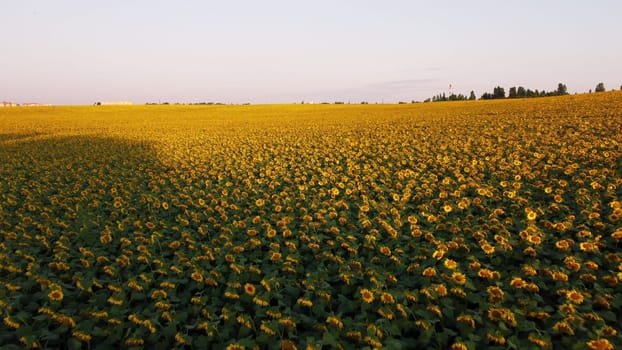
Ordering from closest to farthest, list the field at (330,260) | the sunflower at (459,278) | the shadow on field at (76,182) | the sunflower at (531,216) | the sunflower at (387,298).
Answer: the field at (330,260) → the sunflower at (387,298) → the sunflower at (459,278) → the sunflower at (531,216) → the shadow on field at (76,182)

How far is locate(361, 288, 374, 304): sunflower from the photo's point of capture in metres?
3.83

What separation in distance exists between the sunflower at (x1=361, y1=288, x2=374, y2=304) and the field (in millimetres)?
16

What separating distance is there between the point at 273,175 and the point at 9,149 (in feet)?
52.0

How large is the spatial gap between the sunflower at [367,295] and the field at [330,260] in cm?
2

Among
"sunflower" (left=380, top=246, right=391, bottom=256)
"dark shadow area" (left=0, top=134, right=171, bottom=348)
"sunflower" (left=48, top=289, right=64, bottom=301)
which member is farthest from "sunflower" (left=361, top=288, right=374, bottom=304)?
"sunflower" (left=48, top=289, right=64, bottom=301)

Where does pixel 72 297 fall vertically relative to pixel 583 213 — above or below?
below

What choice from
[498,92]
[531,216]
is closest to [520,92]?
[498,92]

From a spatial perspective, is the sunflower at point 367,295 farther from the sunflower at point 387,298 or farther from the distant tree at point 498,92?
the distant tree at point 498,92

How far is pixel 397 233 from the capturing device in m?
5.61

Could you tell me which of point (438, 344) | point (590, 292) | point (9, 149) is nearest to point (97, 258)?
point (438, 344)

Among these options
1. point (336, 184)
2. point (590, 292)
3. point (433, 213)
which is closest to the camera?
point (590, 292)

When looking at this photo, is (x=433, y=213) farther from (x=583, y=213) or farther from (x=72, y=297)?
(x=72, y=297)

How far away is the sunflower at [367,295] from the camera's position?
3.83 m

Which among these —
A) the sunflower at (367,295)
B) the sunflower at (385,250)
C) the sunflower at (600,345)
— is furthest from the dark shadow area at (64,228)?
the sunflower at (600,345)
